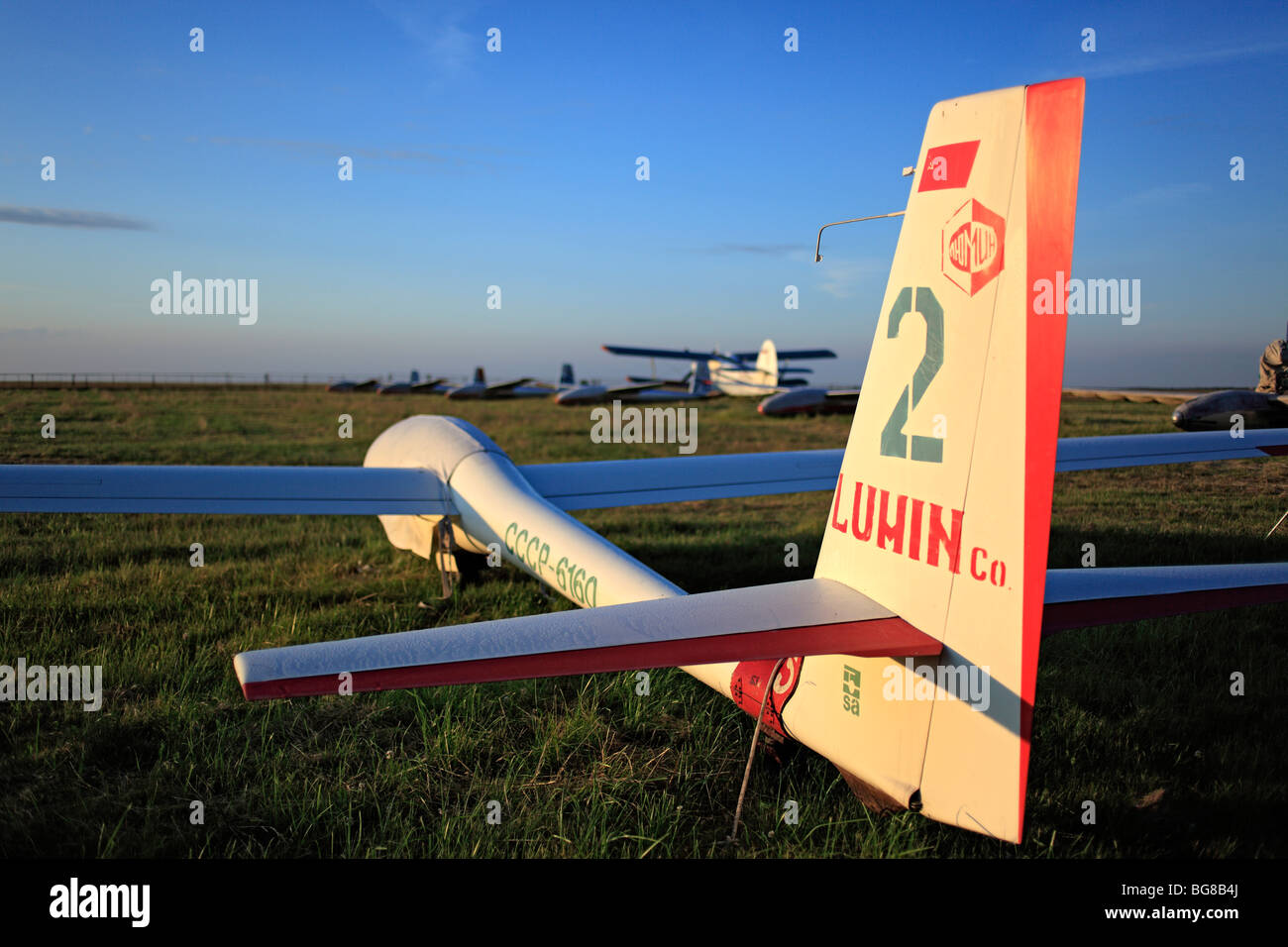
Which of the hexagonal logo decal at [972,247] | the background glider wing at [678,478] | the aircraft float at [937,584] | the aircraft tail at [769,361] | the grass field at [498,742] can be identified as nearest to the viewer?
the aircraft float at [937,584]

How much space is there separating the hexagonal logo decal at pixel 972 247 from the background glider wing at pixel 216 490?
630cm

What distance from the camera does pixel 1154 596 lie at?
303cm

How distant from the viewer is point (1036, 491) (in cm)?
260

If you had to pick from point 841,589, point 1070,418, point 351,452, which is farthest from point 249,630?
point 351,452

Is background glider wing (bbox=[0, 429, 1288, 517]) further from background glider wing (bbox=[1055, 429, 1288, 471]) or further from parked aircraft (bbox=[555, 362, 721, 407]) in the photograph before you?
parked aircraft (bbox=[555, 362, 721, 407])

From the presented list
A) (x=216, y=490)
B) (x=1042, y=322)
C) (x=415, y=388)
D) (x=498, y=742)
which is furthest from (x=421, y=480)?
(x=415, y=388)

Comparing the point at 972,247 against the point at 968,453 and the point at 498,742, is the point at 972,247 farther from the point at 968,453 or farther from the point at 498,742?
the point at 498,742

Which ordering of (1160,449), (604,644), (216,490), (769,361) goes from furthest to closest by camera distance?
1. (769,361)
2. (1160,449)
3. (216,490)
4. (604,644)

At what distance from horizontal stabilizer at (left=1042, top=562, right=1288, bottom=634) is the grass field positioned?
4.10 feet

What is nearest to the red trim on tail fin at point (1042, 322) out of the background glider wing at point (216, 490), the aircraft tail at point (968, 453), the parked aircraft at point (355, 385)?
the aircraft tail at point (968, 453)

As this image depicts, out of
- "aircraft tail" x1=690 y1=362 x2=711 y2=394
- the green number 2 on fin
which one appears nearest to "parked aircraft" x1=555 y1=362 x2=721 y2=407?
"aircraft tail" x1=690 y1=362 x2=711 y2=394

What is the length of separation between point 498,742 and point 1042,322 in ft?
12.5

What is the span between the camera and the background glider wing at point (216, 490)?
692cm

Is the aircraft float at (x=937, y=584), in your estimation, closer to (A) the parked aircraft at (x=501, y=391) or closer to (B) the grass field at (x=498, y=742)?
(B) the grass field at (x=498, y=742)
